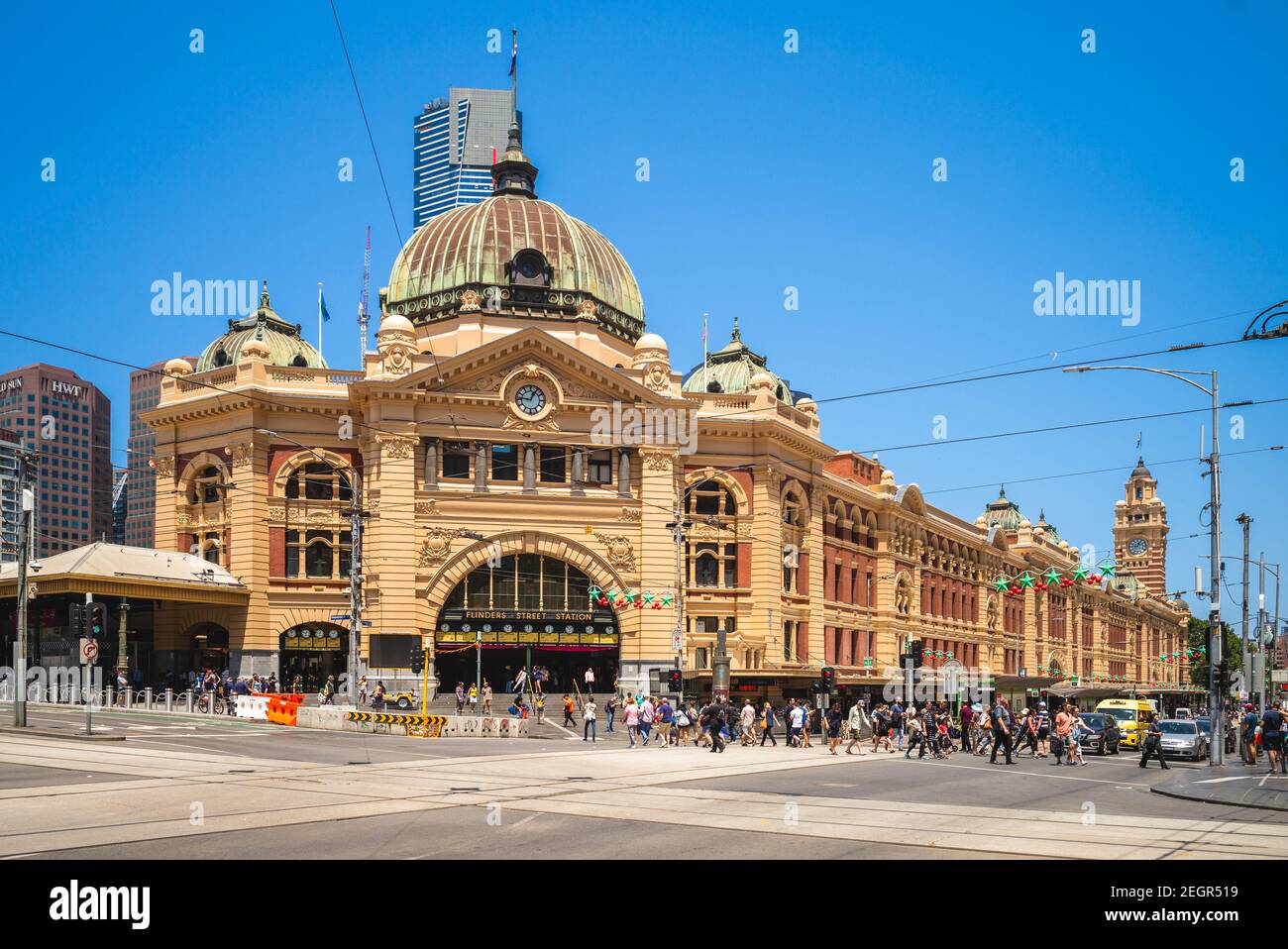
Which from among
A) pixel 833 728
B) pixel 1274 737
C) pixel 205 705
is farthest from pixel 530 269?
pixel 1274 737

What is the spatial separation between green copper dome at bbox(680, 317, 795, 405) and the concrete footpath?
42266 mm

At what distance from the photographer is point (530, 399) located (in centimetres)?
6062

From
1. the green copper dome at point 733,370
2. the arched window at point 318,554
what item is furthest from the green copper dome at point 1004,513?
the arched window at point 318,554

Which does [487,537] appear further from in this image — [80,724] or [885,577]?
[885,577]

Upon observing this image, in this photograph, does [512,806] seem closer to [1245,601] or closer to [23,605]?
[23,605]

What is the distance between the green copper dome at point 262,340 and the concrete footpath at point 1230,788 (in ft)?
160

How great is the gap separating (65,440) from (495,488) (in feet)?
391

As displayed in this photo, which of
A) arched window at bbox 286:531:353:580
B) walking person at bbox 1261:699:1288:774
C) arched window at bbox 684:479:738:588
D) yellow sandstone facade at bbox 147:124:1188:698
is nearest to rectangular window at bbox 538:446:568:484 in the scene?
yellow sandstone facade at bbox 147:124:1188:698

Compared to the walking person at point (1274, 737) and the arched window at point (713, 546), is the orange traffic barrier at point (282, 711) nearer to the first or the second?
the arched window at point (713, 546)

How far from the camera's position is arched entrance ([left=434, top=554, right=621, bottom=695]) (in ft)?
194

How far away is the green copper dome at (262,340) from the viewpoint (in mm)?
67875
